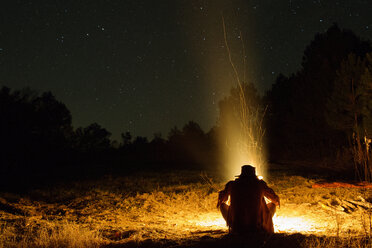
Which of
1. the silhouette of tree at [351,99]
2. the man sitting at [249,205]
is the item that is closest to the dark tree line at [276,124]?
the silhouette of tree at [351,99]

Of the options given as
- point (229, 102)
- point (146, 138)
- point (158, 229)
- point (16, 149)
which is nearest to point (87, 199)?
point (158, 229)

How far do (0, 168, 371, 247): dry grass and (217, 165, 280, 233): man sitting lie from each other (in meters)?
0.35

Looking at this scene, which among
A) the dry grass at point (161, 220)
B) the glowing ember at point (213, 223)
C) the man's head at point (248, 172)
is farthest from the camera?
the glowing ember at point (213, 223)

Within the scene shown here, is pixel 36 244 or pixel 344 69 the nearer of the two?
pixel 36 244

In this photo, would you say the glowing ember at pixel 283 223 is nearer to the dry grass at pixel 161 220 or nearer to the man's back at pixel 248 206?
the dry grass at pixel 161 220

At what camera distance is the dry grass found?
574cm

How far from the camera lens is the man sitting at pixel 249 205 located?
5.98 m

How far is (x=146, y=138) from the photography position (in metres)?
54.4

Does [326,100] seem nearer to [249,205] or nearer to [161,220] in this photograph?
[161,220]

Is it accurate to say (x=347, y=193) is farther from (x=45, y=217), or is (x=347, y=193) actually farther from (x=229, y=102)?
(x=229, y=102)

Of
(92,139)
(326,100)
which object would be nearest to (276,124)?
(326,100)

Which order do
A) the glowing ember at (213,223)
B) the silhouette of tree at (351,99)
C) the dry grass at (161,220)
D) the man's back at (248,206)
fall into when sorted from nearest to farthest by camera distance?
Result: 1. the dry grass at (161,220)
2. the man's back at (248,206)
3. the glowing ember at (213,223)
4. the silhouette of tree at (351,99)

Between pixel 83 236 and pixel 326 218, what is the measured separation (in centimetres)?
536

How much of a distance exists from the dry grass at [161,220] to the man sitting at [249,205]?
0.35m
